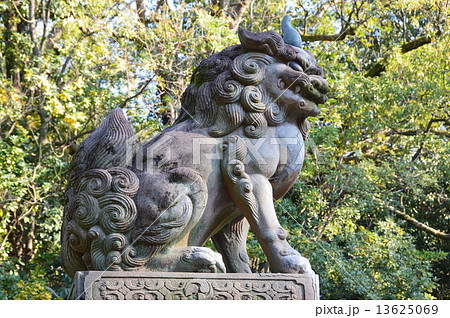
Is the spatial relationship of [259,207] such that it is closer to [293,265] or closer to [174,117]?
[293,265]

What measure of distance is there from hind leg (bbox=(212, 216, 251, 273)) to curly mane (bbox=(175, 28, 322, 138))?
728 millimetres

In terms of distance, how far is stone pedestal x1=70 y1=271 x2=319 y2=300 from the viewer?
155 inches

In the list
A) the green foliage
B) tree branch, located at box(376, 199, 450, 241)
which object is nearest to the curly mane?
the green foliage

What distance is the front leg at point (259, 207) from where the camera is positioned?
4.17 metres

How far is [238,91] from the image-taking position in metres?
4.54

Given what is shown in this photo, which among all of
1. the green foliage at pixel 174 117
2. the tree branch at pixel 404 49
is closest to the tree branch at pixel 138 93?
the green foliage at pixel 174 117

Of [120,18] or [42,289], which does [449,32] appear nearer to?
[120,18]

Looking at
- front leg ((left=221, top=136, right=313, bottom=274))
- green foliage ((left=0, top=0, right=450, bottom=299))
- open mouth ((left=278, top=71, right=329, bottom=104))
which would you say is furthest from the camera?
green foliage ((left=0, top=0, right=450, bottom=299))

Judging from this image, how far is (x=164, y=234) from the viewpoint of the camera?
412 centimetres

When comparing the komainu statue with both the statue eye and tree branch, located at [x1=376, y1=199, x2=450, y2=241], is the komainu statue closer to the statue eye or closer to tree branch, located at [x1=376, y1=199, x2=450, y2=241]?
the statue eye

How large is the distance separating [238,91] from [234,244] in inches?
43.3

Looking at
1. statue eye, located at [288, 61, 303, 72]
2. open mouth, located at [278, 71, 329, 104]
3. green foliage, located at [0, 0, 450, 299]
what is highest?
statue eye, located at [288, 61, 303, 72]

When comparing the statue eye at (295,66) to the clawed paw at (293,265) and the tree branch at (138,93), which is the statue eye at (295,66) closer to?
the clawed paw at (293,265)

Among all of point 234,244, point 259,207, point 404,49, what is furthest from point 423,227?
point 259,207
